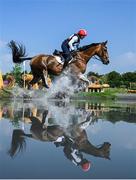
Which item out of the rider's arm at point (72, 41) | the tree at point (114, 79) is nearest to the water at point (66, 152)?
the rider's arm at point (72, 41)

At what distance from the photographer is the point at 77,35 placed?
1088 cm

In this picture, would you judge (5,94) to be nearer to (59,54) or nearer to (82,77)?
(59,54)

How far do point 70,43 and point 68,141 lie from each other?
7980 millimetres

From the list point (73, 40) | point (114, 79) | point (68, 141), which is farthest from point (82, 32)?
point (114, 79)

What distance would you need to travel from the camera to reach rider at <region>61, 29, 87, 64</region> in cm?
1090

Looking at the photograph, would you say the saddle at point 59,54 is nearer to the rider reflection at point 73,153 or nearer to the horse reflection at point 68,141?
the horse reflection at point 68,141

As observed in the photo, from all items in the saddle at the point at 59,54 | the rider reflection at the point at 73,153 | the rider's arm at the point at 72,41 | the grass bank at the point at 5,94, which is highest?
the rider's arm at the point at 72,41

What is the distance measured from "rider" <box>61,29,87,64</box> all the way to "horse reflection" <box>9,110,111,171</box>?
6865 millimetres

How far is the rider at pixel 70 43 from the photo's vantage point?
35.8 ft

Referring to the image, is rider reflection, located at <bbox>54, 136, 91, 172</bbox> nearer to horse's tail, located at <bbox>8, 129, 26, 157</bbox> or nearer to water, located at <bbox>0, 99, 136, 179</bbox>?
water, located at <bbox>0, 99, 136, 179</bbox>

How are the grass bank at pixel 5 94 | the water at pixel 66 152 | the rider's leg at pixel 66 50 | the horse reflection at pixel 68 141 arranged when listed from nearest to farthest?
the water at pixel 66 152 < the horse reflection at pixel 68 141 < the rider's leg at pixel 66 50 < the grass bank at pixel 5 94

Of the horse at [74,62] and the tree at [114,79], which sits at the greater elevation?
the tree at [114,79]

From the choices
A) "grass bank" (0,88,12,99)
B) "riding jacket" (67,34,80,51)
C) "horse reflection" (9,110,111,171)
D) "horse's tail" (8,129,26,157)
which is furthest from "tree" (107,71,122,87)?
"horse's tail" (8,129,26,157)

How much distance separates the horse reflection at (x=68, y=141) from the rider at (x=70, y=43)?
6865mm
